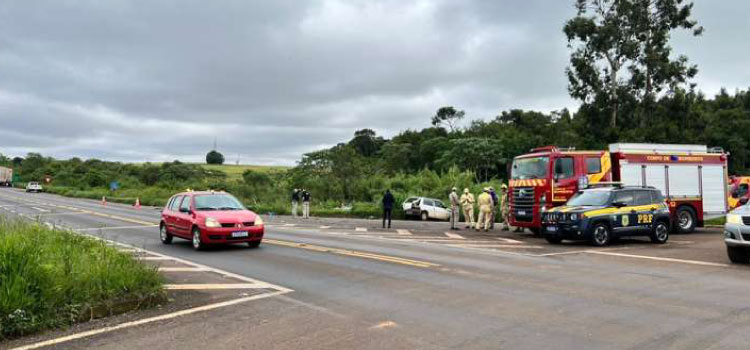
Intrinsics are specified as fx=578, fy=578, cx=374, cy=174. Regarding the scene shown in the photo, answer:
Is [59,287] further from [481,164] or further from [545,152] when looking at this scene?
[481,164]

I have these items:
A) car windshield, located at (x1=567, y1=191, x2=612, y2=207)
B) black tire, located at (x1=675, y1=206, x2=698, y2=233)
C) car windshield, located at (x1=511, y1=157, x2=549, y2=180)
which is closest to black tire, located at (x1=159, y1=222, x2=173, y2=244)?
car windshield, located at (x1=511, y1=157, x2=549, y2=180)

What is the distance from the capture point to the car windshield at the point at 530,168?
18844 millimetres

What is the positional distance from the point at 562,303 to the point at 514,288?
1205 millimetres

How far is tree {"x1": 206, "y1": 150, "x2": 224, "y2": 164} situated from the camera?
454 feet

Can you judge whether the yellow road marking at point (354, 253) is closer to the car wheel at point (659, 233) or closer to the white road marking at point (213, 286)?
the white road marking at point (213, 286)

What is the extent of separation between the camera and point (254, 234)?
47.8 feet

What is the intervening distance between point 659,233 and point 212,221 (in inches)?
489

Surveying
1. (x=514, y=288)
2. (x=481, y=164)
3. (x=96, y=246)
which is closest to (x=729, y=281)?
(x=514, y=288)

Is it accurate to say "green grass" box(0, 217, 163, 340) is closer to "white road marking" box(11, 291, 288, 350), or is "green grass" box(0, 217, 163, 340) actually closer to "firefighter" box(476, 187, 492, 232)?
"white road marking" box(11, 291, 288, 350)

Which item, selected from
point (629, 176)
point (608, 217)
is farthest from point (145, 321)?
point (629, 176)

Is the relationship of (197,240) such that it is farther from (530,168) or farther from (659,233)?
(659,233)

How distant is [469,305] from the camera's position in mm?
7582

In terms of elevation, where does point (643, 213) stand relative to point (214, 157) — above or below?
below

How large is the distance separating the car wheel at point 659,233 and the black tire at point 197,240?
1244 cm
